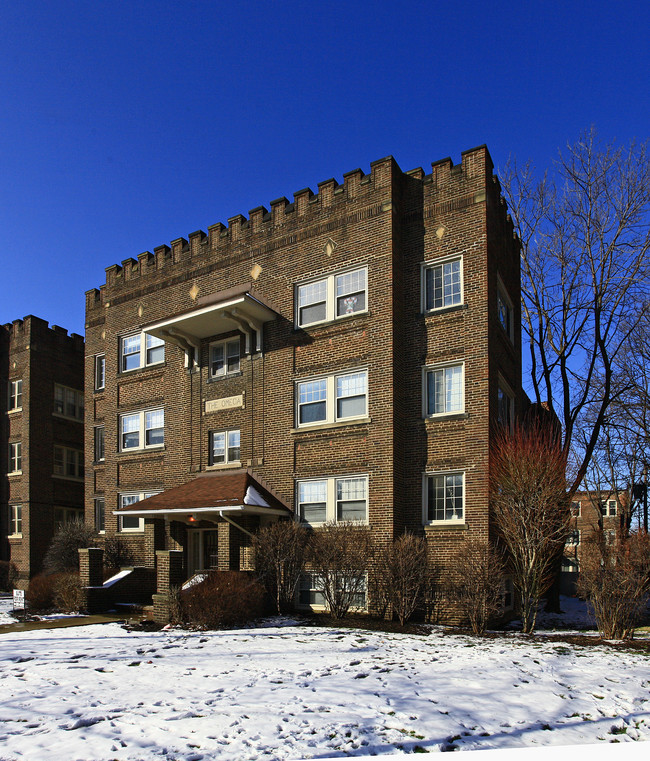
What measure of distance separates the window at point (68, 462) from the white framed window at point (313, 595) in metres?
18.3

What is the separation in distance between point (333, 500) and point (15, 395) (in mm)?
20839

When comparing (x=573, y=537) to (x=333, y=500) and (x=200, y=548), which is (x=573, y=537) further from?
(x=200, y=548)

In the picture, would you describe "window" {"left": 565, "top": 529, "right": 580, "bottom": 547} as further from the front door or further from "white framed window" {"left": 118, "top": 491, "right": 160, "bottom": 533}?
"white framed window" {"left": 118, "top": 491, "right": 160, "bottom": 533}

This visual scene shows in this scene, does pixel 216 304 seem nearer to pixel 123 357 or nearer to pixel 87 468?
pixel 123 357

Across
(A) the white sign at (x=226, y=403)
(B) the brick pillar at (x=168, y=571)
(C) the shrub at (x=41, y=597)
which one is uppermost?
(A) the white sign at (x=226, y=403)

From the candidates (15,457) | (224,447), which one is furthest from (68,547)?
(15,457)

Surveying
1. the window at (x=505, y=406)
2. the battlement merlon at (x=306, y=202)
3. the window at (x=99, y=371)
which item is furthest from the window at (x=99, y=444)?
the window at (x=505, y=406)

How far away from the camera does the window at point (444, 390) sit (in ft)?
54.1

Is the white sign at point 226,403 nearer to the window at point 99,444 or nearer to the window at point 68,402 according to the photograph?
the window at point 99,444

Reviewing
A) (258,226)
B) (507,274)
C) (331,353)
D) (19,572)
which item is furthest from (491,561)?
(19,572)

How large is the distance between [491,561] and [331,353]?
7379mm

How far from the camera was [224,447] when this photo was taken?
2009 cm

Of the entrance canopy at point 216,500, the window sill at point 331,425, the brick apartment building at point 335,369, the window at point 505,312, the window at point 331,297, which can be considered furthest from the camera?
the window at point 505,312

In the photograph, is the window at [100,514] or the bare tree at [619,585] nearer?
the bare tree at [619,585]
